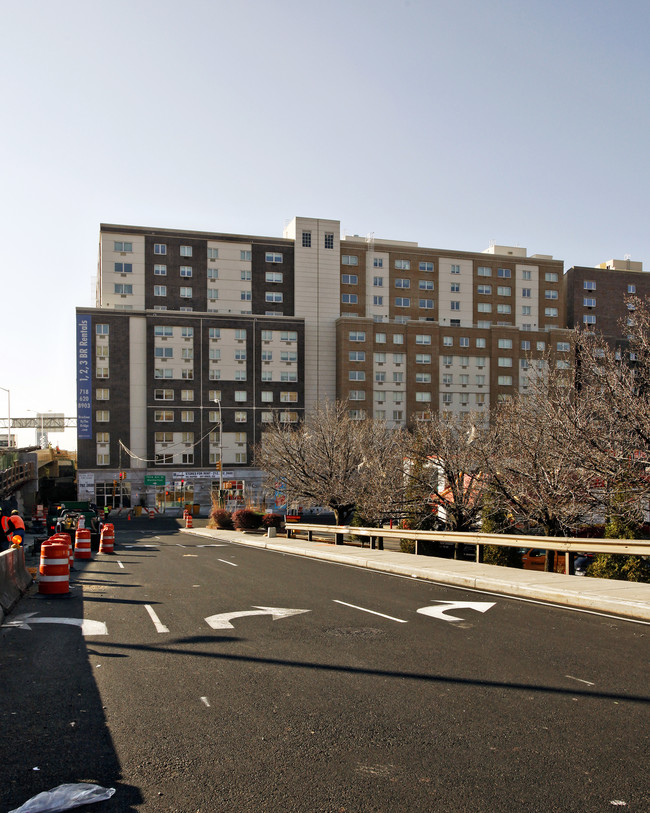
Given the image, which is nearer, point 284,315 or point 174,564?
point 174,564

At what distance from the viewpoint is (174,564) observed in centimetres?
2272

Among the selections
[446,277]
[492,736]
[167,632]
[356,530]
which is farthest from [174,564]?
[446,277]

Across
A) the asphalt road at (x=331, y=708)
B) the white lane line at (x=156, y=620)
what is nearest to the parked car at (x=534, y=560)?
the asphalt road at (x=331, y=708)

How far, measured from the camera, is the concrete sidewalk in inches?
492

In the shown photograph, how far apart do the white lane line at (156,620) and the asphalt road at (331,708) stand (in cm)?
6

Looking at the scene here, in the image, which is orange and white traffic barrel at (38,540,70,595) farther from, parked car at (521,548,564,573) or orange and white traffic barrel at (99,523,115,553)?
parked car at (521,548,564,573)

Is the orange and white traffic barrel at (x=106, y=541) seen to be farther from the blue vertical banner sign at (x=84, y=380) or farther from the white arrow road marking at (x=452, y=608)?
the blue vertical banner sign at (x=84, y=380)

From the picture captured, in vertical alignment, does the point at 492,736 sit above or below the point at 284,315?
below

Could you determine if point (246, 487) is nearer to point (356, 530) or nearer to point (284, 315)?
point (284, 315)

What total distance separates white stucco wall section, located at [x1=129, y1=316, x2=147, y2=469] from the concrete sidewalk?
55.7 meters

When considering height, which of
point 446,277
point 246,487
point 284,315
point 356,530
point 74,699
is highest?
point 446,277

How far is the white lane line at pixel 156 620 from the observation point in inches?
437

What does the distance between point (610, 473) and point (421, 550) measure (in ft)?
32.5

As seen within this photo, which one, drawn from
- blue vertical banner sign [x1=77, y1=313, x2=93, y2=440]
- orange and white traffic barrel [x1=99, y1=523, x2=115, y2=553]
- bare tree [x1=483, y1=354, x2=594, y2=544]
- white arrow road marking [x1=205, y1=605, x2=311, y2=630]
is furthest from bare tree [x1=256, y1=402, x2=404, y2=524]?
blue vertical banner sign [x1=77, y1=313, x2=93, y2=440]
